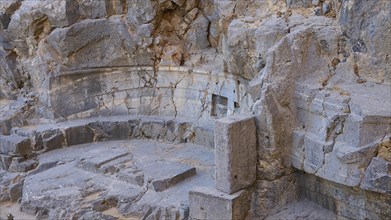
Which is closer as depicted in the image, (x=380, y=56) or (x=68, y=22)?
(x=380, y=56)

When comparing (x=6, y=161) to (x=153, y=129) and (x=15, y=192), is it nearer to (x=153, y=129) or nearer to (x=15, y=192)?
(x=15, y=192)

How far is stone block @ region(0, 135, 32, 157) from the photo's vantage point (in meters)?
7.83

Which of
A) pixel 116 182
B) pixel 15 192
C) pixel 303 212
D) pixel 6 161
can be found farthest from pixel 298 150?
pixel 6 161

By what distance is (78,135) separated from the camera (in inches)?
347

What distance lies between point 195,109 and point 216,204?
3.58 meters

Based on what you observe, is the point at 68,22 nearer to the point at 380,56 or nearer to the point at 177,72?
the point at 177,72

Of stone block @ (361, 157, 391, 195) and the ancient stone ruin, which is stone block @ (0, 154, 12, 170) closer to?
the ancient stone ruin

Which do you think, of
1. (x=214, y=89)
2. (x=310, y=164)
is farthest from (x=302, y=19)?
(x=214, y=89)

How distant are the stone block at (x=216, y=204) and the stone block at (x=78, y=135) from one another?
3736 millimetres

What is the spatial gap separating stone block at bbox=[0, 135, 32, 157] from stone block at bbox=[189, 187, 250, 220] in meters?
3.60

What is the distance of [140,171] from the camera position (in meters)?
7.08

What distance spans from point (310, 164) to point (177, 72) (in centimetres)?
433

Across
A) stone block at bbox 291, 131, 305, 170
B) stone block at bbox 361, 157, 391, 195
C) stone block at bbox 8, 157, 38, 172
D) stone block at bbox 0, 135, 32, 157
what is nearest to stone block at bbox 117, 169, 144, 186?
stone block at bbox 8, 157, 38, 172

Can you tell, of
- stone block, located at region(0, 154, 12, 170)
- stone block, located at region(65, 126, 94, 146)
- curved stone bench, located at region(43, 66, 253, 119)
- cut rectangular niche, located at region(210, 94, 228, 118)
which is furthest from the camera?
curved stone bench, located at region(43, 66, 253, 119)
